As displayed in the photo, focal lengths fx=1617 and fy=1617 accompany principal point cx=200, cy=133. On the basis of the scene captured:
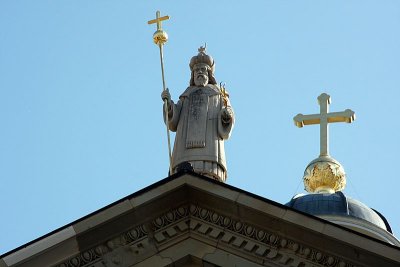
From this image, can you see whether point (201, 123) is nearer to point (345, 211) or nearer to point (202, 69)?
point (202, 69)

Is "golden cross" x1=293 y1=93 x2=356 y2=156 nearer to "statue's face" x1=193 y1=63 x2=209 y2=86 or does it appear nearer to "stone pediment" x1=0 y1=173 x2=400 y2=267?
"statue's face" x1=193 y1=63 x2=209 y2=86

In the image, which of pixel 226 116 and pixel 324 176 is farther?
pixel 324 176

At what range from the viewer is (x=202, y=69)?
31500 mm

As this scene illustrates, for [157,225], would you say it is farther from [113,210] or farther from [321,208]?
[321,208]

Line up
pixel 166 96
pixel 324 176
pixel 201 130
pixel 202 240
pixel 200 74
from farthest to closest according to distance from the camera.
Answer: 1. pixel 324 176
2. pixel 200 74
3. pixel 166 96
4. pixel 201 130
5. pixel 202 240

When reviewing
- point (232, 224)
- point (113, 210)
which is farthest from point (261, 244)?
point (113, 210)

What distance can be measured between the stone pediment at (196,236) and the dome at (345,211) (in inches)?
541

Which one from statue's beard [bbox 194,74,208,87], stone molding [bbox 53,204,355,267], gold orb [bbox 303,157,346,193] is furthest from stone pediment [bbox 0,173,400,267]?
gold orb [bbox 303,157,346,193]

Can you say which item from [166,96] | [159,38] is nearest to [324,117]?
[159,38]

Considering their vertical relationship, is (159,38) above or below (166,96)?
above

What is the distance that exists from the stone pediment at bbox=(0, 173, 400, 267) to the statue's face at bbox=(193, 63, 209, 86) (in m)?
6.53

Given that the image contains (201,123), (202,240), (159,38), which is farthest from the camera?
(159,38)

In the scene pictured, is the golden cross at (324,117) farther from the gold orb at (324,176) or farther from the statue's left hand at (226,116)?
the statue's left hand at (226,116)

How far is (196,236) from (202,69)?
7529 mm
